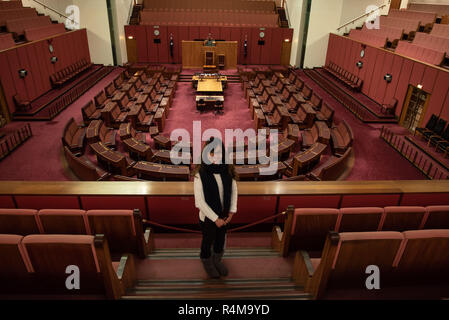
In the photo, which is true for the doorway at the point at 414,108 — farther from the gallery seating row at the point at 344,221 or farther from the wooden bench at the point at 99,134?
the wooden bench at the point at 99,134

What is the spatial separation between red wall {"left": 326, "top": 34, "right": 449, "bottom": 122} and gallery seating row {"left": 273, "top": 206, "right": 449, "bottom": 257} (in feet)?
22.0

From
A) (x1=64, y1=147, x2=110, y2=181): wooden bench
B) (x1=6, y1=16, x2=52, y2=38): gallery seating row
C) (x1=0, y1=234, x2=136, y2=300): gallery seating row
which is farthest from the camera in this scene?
(x1=6, y1=16, x2=52, y2=38): gallery seating row

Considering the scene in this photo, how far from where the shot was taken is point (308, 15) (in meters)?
18.1

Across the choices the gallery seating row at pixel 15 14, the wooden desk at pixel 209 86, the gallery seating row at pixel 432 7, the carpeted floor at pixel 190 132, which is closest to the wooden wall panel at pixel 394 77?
the carpeted floor at pixel 190 132

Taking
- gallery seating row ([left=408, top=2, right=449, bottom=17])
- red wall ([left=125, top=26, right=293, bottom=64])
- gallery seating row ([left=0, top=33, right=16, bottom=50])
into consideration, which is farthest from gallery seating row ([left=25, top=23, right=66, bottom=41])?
gallery seating row ([left=408, top=2, right=449, bottom=17])

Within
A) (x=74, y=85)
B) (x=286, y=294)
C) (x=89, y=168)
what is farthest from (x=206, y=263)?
(x=74, y=85)

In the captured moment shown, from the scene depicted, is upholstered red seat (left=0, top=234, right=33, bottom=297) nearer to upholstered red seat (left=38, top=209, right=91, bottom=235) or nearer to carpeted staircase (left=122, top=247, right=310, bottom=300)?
upholstered red seat (left=38, top=209, right=91, bottom=235)

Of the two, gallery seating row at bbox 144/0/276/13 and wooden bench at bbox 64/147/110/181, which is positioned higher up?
gallery seating row at bbox 144/0/276/13

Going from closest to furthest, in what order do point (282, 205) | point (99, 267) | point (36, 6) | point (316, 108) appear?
point (99, 267) < point (282, 205) < point (316, 108) < point (36, 6)

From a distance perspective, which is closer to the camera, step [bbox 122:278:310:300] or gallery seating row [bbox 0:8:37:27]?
step [bbox 122:278:310:300]

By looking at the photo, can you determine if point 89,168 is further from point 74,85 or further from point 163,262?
point 74,85

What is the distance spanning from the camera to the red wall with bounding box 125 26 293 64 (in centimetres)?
1875

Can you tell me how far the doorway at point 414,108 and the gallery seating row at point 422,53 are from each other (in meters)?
1.02
